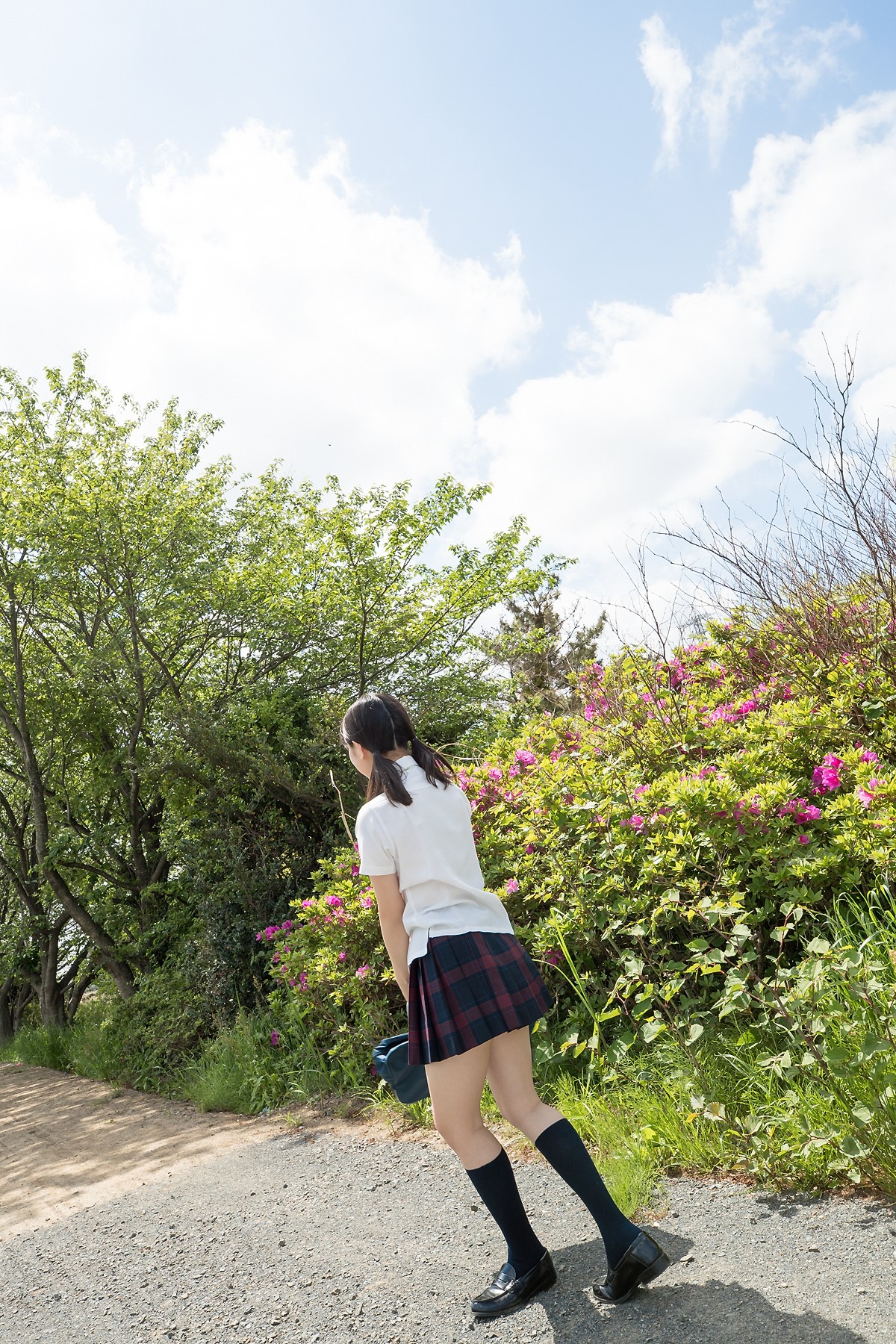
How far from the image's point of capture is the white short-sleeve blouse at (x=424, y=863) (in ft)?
8.52

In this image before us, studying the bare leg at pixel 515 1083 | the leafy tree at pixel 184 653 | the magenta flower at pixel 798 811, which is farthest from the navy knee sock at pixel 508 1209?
the leafy tree at pixel 184 653

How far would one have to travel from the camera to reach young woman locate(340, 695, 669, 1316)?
2.45 meters

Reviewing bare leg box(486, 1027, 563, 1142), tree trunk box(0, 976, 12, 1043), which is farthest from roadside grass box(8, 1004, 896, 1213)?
tree trunk box(0, 976, 12, 1043)

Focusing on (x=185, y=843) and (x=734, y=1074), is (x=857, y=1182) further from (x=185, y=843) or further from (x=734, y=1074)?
(x=185, y=843)

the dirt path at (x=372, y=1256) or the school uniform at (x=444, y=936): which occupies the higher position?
the school uniform at (x=444, y=936)

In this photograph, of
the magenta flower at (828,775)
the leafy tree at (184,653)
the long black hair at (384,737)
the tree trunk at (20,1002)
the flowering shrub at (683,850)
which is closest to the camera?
the long black hair at (384,737)

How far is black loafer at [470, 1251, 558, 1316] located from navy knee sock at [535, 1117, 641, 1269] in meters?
0.26

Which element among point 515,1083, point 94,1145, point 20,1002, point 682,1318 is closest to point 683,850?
point 515,1083

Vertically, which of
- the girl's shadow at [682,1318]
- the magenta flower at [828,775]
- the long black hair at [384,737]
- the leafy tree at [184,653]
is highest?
the leafy tree at [184,653]

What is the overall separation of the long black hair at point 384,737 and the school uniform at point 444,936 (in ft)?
0.26

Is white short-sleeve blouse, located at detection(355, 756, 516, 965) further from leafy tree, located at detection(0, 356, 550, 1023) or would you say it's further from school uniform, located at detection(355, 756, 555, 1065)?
leafy tree, located at detection(0, 356, 550, 1023)

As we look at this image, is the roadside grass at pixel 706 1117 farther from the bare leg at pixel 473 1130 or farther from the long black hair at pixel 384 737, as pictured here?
the long black hair at pixel 384 737

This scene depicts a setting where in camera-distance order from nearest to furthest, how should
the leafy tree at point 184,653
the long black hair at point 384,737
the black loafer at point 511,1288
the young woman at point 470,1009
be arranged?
the young woman at point 470,1009 < the black loafer at point 511,1288 < the long black hair at point 384,737 < the leafy tree at point 184,653

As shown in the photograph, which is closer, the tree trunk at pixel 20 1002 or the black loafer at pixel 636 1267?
the black loafer at pixel 636 1267
